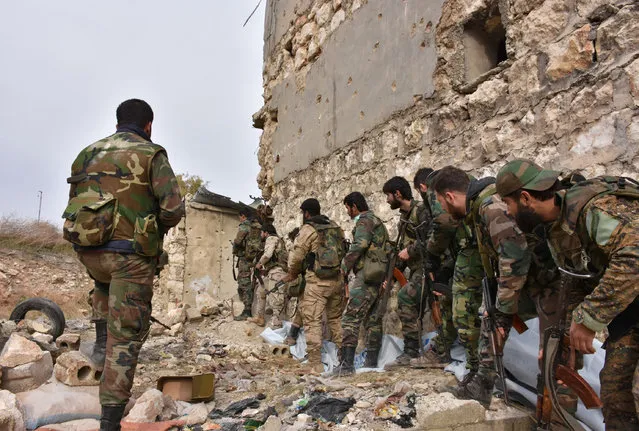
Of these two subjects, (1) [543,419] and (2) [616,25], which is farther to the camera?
(2) [616,25]

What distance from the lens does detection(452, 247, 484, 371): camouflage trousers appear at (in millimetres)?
3201

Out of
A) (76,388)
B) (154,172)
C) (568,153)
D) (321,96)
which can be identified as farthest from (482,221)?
(321,96)

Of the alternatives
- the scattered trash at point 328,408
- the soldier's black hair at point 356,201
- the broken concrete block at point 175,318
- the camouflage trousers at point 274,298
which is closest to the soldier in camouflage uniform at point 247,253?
the camouflage trousers at point 274,298

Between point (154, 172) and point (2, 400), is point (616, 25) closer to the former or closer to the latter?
point (154, 172)

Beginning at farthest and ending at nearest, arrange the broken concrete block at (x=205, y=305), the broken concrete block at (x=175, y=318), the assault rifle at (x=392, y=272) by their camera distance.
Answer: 1. the broken concrete block at (x=205, y=305)
2. the broken concrete block at (x=175, y=318)
3. the assault rifle at (x=392, y=272)

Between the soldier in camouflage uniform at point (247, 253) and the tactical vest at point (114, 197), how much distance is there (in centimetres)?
522

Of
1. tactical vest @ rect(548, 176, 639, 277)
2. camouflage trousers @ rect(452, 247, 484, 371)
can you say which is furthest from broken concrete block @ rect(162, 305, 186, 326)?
tactical vest @ rect(548, 176, 639, 277)

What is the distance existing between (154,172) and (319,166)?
13.5 ft

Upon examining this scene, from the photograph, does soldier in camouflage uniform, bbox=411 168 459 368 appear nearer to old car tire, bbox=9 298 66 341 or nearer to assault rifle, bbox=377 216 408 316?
assault rifle, bbox=377 216 408 316

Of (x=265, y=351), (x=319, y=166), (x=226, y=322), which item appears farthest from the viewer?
(x=226, y=322)

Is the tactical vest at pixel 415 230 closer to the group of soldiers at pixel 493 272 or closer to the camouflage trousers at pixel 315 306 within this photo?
the group of soldiers at pixel 493 272

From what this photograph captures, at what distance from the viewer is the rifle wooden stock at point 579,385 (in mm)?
2123

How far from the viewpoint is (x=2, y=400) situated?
2.63 metres

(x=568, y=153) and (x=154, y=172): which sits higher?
(x=568, y=153)
